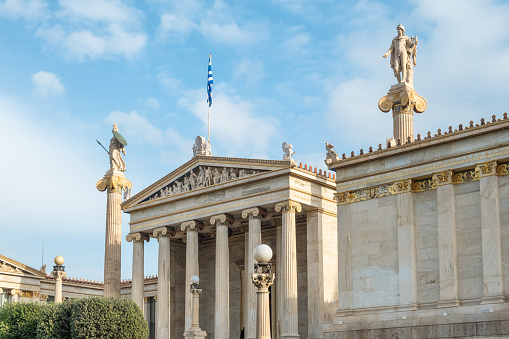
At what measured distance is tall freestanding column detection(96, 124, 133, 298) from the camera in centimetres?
5662

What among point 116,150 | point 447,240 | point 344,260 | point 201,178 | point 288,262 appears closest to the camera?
Result: point 447,240

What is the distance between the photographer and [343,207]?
41281 millimetres

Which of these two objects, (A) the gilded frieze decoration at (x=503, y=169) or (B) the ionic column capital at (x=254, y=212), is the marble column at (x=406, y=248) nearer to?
(A) the gilded frieze decoration at (x=503, y=169)

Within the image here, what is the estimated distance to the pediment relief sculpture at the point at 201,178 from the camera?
165 ft

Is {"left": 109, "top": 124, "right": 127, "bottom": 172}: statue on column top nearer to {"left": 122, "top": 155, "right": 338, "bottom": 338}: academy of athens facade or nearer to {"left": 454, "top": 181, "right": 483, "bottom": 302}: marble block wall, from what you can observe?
{"left": 122, "top": 155, "right": 338, "bottom": 338}: academy of athens facade

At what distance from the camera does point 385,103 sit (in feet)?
142

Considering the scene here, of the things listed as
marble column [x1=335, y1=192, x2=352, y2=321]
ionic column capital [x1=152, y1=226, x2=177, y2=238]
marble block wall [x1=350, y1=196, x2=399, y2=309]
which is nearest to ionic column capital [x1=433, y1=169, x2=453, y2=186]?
marble block wall [x1=350, y1=196, x2=399, y2=309]

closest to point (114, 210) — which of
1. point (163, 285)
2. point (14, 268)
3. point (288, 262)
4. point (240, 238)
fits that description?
point (163, 285)

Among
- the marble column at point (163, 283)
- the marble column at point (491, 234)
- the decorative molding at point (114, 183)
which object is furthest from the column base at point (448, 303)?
the decorative molding at point (114, 183)

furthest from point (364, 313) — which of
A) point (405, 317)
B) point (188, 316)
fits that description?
point (188, 316)

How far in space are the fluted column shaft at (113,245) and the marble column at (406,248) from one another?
2465 cm

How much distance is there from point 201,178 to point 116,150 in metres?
10.5

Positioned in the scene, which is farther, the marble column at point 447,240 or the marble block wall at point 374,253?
the marble block wall at point 374,253

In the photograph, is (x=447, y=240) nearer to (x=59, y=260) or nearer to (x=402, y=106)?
(x=402, y=106)
